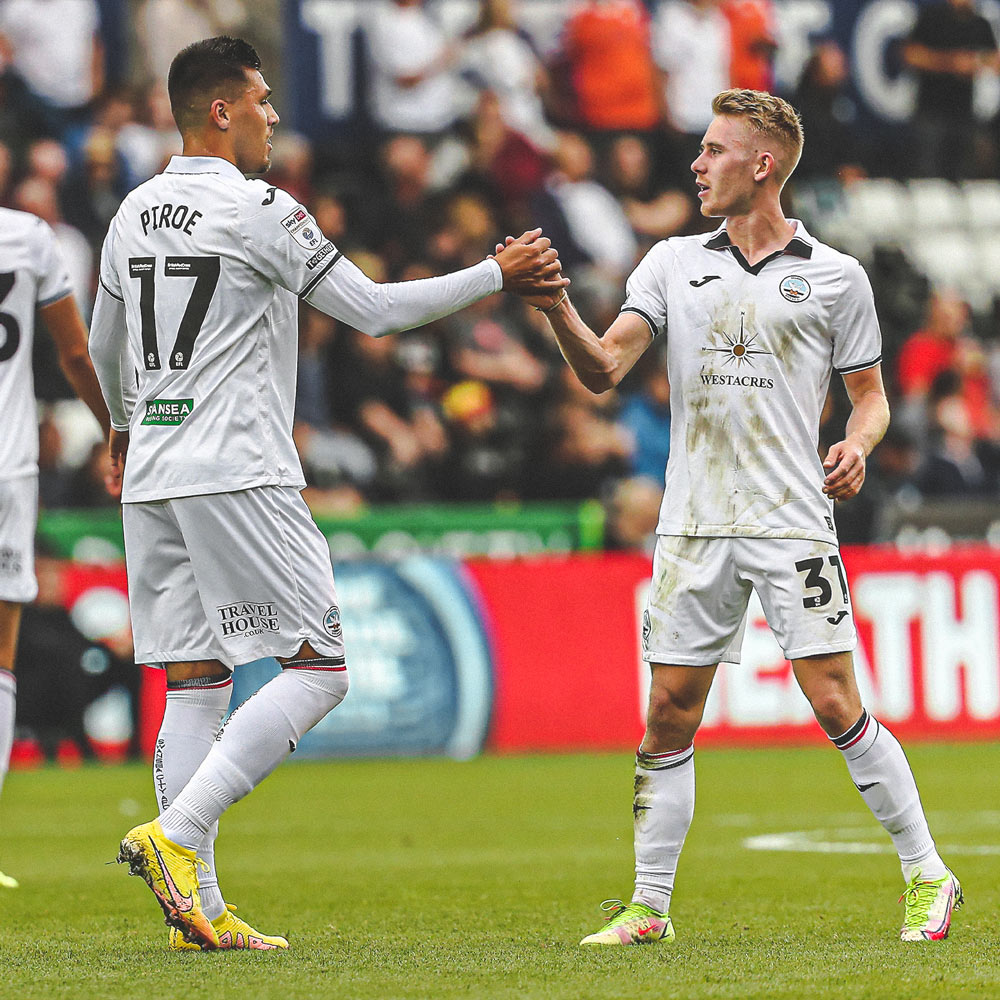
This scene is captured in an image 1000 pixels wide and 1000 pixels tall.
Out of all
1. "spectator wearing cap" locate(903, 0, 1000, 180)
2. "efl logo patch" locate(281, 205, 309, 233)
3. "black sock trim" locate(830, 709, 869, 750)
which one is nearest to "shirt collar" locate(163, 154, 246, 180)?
"efl logo patch" locate(281, 205, 309, 233)

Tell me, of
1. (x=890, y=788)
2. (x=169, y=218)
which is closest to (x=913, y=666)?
(x=890, y=788)

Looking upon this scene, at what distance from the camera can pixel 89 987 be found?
4.77 m

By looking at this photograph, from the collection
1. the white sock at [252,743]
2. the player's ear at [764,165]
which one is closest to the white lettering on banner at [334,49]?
the player's ear at [764,165]

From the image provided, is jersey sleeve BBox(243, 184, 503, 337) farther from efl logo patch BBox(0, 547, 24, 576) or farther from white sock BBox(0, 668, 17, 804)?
white sock BBox(0, 668, 17, 804)

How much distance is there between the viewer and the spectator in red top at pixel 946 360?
1694 centimetres

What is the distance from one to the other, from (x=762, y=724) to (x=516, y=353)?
4054 mm

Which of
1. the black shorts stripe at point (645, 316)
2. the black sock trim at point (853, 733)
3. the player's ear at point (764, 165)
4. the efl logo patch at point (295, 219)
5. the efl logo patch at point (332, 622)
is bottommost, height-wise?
the black sock trim at point (853, 733)

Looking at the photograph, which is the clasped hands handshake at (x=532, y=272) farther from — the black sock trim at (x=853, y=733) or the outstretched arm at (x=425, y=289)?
the black sock trim at (x=853, y=733)

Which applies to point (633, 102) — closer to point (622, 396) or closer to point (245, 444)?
point (622, 396)

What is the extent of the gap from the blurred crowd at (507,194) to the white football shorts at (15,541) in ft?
23.3

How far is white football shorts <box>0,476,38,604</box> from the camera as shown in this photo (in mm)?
6379

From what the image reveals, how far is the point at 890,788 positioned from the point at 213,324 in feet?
7.85

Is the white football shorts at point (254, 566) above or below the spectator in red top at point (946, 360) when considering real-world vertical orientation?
below

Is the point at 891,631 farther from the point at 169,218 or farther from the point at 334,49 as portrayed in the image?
the point at 169,218
